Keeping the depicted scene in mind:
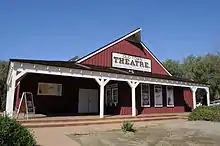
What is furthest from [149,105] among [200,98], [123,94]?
[200,98]

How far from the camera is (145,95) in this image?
20.7 metres

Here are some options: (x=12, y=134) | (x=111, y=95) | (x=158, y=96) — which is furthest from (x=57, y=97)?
(x=12, y=134)

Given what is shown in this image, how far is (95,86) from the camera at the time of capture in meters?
20.3

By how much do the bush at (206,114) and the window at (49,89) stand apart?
10.00 m

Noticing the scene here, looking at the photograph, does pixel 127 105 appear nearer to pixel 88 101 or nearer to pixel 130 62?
pixel 88 101

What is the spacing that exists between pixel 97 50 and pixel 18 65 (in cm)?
950

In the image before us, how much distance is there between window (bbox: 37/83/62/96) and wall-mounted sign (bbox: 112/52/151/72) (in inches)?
217

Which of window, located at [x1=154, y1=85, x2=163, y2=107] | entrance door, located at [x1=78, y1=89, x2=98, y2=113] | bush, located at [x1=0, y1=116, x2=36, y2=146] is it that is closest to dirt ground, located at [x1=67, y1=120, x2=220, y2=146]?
bush, located at [x1=0, y1=116, x2=36, y2=146]

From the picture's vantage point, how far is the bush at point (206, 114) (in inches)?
630

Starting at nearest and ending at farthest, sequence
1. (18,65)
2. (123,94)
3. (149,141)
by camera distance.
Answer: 1. (149,141)
2. (18,65)
3. (123,94)

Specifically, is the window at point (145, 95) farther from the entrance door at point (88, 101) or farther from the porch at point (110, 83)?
the entrance door at point (88, 101)

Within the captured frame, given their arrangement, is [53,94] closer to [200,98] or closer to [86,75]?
[86,75]

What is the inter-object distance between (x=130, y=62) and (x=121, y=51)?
1357 mm

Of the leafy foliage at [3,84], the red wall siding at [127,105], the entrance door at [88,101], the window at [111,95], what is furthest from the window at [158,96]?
the leafy foliage at [3,84]
